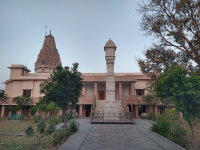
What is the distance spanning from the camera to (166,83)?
5.40 m

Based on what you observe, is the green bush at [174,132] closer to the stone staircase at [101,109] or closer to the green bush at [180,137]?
the green bush at [180,137]

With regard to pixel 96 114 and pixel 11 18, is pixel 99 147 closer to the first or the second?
pixel 11 18

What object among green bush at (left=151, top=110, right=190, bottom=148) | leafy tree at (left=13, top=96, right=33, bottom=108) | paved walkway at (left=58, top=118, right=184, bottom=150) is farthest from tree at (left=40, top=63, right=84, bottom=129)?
leafy tree at (left=13, top=96, right=33, bottom=108)

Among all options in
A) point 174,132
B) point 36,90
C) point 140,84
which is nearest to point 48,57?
point 36,90

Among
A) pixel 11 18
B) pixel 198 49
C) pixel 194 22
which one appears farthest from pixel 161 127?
pixel 11 18

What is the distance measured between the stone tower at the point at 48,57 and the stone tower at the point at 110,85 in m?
24.9

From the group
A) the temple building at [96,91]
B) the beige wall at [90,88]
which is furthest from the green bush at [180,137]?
the beige wall at [90,88]

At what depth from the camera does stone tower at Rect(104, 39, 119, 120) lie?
1386cm

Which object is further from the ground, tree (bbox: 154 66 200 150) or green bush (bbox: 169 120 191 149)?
tree (bbox: 154 66 200 150)

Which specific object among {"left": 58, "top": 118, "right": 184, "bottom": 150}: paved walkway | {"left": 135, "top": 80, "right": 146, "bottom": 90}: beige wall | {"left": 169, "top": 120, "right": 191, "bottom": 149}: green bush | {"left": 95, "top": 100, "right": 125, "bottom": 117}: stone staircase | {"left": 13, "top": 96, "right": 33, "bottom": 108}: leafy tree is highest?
{"left": 135, "top": 80, "right": 146, "bottom": 90}: beige wall

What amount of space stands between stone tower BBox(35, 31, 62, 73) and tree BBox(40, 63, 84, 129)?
29055 mm

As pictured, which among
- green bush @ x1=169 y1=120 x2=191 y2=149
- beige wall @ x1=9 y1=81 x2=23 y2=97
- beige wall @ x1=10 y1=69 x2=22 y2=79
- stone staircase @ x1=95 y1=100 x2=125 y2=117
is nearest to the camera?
green bush @ x1=169 y1=120 x2=191 y2=149

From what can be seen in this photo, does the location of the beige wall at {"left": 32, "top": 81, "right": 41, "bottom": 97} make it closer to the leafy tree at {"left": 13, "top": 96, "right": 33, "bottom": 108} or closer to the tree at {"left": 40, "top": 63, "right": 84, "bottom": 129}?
the leafy tree at {"left": 13, "top": 96, "right": 33, "bottom": 108}

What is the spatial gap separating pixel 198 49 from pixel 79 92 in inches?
258
